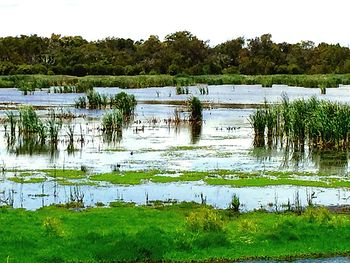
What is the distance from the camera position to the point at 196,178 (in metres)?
24.2

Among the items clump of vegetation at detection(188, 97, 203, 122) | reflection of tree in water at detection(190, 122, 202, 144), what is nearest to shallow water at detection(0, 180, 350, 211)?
reflection of tree in water at detection(190, 122, 202, 144)

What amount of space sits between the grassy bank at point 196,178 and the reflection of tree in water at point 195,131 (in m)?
10.3

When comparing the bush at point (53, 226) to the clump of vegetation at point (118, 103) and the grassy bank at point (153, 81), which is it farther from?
the grassy bank at point (153, 81)

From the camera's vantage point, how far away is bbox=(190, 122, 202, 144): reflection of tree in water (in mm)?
36659

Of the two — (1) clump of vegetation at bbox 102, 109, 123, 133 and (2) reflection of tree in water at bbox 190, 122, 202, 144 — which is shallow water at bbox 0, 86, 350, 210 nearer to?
(2) reflection of tree in water at bbox 190, 122, 202, 144

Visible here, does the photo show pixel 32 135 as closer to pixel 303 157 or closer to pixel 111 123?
pixel 111 123

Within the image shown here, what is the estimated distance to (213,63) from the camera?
129250mm

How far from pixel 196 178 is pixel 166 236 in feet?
29.4

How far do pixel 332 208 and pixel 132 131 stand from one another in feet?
72.0

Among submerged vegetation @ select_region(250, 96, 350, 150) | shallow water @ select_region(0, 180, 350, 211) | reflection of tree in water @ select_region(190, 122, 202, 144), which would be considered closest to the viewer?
shallow water @ select_region(0, 180, 350, 211)

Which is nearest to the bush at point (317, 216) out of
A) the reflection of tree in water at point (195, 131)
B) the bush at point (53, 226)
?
the bush at point (53, 226)

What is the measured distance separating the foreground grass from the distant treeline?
96.9 meters

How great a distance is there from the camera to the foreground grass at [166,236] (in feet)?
48.1

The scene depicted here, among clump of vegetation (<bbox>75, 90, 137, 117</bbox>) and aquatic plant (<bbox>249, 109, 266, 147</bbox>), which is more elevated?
clump of vegetation (<bbox>75, 90, 137, 117</bbox>)
